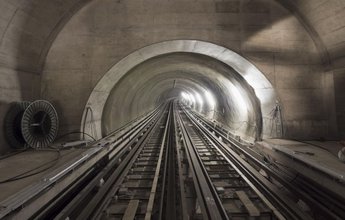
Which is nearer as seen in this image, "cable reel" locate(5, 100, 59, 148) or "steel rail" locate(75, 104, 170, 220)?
"steel rail" locate(75, 104, 170, 220)

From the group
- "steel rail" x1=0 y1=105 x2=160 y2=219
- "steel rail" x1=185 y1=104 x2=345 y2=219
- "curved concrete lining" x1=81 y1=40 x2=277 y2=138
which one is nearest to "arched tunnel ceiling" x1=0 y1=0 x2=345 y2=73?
"curved concrete lining" x1=81 y1=40 x2=277 y2=138

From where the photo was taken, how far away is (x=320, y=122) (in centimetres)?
772

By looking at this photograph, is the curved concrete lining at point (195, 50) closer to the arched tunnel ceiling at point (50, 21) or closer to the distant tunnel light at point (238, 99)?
the arched tunnel ceiling at point (50, 21)

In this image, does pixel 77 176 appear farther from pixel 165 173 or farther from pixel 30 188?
pixel 165 173

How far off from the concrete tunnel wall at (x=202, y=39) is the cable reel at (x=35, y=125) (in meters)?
0.56

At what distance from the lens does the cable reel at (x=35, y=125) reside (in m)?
6.32

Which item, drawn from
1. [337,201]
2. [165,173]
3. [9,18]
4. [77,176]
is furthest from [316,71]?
[9,18]

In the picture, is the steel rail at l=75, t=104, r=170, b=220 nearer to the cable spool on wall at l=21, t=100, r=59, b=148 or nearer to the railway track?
the railway track

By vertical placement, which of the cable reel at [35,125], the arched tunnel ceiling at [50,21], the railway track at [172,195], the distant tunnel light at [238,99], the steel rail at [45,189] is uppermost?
the arched tunnel ceiling at [50,21]

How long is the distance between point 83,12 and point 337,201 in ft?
27.8

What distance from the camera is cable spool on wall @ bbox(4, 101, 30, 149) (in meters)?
6.17

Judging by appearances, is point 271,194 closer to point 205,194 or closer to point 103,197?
point 205,194

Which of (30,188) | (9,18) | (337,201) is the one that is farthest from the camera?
(9,18)

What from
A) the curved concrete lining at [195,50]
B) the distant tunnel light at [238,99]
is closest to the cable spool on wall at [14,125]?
the curved concrete lining at [195,50]
